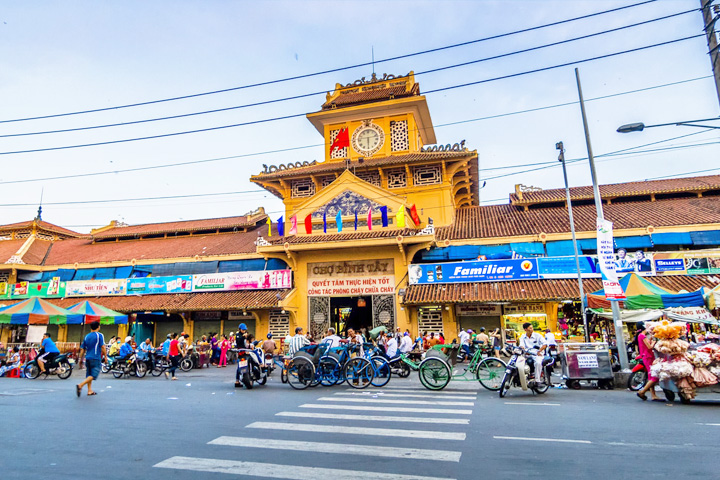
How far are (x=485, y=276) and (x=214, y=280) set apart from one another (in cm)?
1423

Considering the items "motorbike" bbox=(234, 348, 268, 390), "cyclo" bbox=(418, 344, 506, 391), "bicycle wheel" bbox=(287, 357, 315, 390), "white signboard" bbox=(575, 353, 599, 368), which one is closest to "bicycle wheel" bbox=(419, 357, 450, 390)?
"cyclo" bbox=(418, 344, 506, 391)

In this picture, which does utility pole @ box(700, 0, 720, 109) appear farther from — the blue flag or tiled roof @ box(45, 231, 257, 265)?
tiled roof @ box(45, 231, 257, 265)

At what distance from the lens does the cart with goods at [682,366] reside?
8938mm

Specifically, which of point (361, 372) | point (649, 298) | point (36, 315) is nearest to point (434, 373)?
point (361, 372)

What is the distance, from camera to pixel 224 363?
21.6 m

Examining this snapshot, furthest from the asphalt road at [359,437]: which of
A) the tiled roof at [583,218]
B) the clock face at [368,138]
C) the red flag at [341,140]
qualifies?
the red flag at [341,140]

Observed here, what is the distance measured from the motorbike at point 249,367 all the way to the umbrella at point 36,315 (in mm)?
10982

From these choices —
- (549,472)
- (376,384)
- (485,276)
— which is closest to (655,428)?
(549,472)

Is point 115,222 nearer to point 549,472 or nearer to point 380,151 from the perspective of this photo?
point 380,151

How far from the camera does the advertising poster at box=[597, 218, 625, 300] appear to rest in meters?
12.0

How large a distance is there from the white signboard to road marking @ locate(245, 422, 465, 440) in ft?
22.7

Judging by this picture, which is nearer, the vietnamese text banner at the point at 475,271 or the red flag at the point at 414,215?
the vietnamese text banner at the point at 475,271

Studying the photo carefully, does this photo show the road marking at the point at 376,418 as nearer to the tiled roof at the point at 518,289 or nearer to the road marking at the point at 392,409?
the road marking at the point at 392,409

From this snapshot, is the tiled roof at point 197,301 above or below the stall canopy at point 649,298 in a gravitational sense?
above
